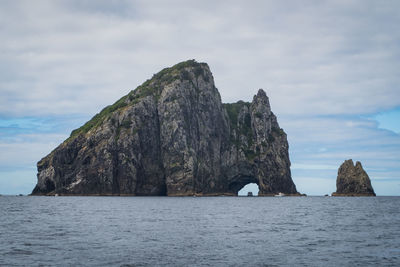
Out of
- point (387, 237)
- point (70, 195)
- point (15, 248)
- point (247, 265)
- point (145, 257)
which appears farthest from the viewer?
point (70, 195)

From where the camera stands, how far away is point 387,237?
46.8 meters

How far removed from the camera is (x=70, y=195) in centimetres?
19850

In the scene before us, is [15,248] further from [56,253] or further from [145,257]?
[145,257]

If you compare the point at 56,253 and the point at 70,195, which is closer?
the point at 56,253

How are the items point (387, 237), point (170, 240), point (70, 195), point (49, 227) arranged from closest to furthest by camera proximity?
point (170, 240), point (387, 237), point (49, 227), point (70, 195)

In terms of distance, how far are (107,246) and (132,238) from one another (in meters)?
5.76

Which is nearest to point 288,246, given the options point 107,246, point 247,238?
point 247,238

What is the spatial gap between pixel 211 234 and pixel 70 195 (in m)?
166

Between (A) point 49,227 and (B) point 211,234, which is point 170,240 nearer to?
(B) point 211,234

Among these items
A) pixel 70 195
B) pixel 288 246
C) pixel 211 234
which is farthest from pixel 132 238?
pixel 70 195

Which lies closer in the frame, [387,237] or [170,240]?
[170,240]

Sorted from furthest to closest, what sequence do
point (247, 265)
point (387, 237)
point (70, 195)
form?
point (70, 195) < point (387, 237) < point (247, 265)

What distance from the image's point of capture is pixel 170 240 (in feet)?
139

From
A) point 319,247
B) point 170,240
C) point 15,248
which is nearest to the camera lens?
point 15,248
